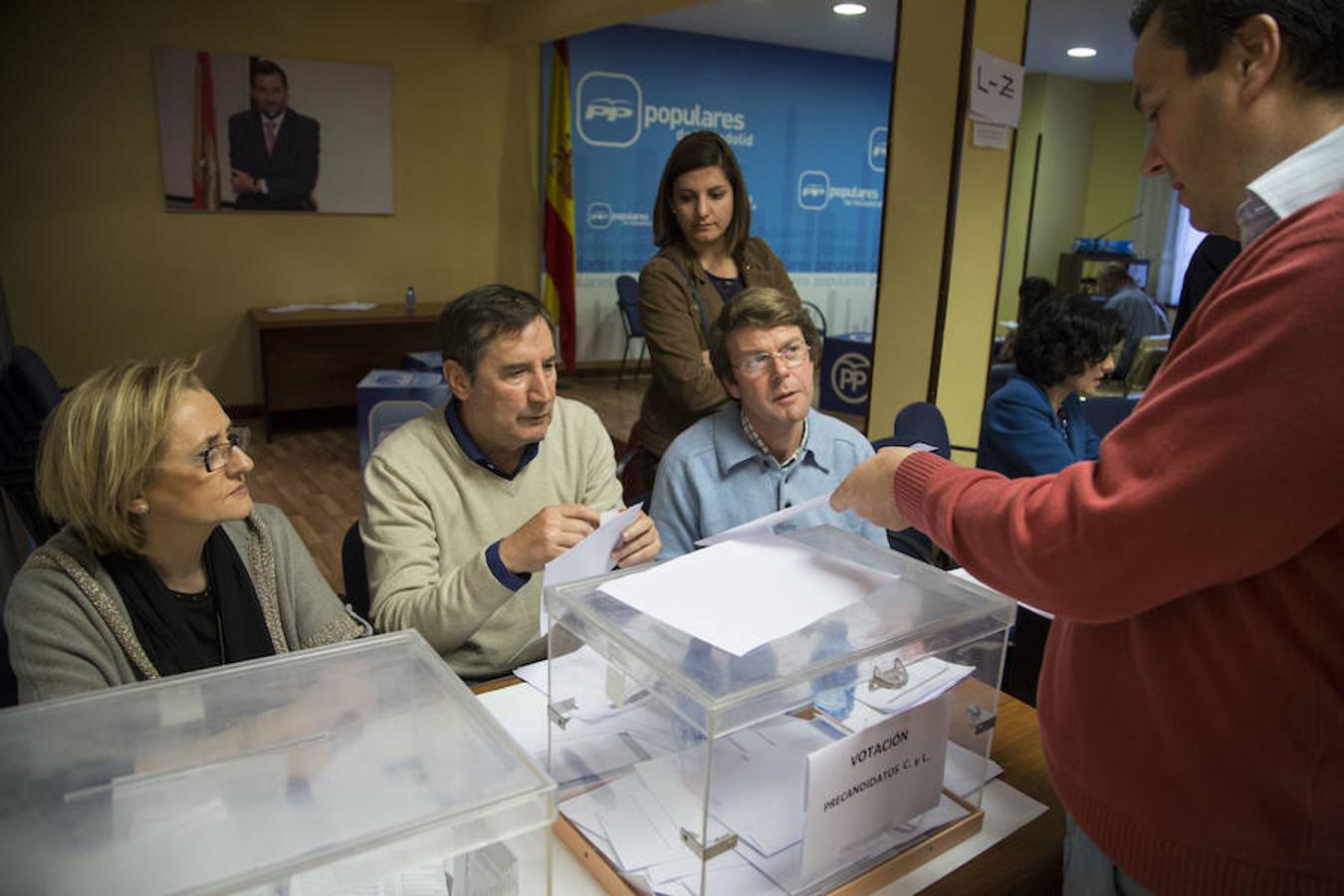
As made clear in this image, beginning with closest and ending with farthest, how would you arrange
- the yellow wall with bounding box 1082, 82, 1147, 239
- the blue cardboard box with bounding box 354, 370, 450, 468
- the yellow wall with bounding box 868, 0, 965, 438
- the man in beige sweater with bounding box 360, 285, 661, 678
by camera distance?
the man in beige sweater with bounding box 360, 285, 661, 678, the yellow wall with bounding box 868, 0, 965, 438, the blue cardboard box with bounding box 354, 370, 450, 468, the yellow wall with bounding box 1082, 82, 1147, 239

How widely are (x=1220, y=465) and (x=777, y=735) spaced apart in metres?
0.55

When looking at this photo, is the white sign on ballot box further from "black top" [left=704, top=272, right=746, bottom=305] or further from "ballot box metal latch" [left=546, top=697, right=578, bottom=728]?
"black top" [left=704, top=272, right=746, bottom=305]

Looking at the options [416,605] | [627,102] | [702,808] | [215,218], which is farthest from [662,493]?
[627,102]

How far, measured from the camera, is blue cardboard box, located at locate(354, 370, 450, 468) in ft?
14.5

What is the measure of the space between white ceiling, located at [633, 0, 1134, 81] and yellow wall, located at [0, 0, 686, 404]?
4.71ft

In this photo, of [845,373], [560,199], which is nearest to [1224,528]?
[845,373]

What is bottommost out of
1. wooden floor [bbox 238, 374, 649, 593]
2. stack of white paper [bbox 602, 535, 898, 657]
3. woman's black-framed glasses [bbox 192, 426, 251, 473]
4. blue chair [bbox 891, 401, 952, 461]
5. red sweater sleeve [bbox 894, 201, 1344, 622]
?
wooden floor [bbox 238, 374, 649, 593]

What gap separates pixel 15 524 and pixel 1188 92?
2.93 m

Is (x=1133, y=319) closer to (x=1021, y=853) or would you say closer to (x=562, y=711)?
(x=1021, y=853)

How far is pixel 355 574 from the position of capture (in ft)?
6.07

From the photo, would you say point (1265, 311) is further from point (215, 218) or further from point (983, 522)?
point (215, 218)

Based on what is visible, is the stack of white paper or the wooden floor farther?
the wooden floor

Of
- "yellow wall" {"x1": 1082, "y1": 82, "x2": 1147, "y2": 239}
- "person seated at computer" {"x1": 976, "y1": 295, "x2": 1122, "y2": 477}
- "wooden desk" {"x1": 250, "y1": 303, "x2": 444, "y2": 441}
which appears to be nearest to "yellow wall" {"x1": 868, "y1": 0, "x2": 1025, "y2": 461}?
"person seated at computer" {"x1": 976, "y1": 295, "x2": 1122, "y2": 477}

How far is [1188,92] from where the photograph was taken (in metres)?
0.82
